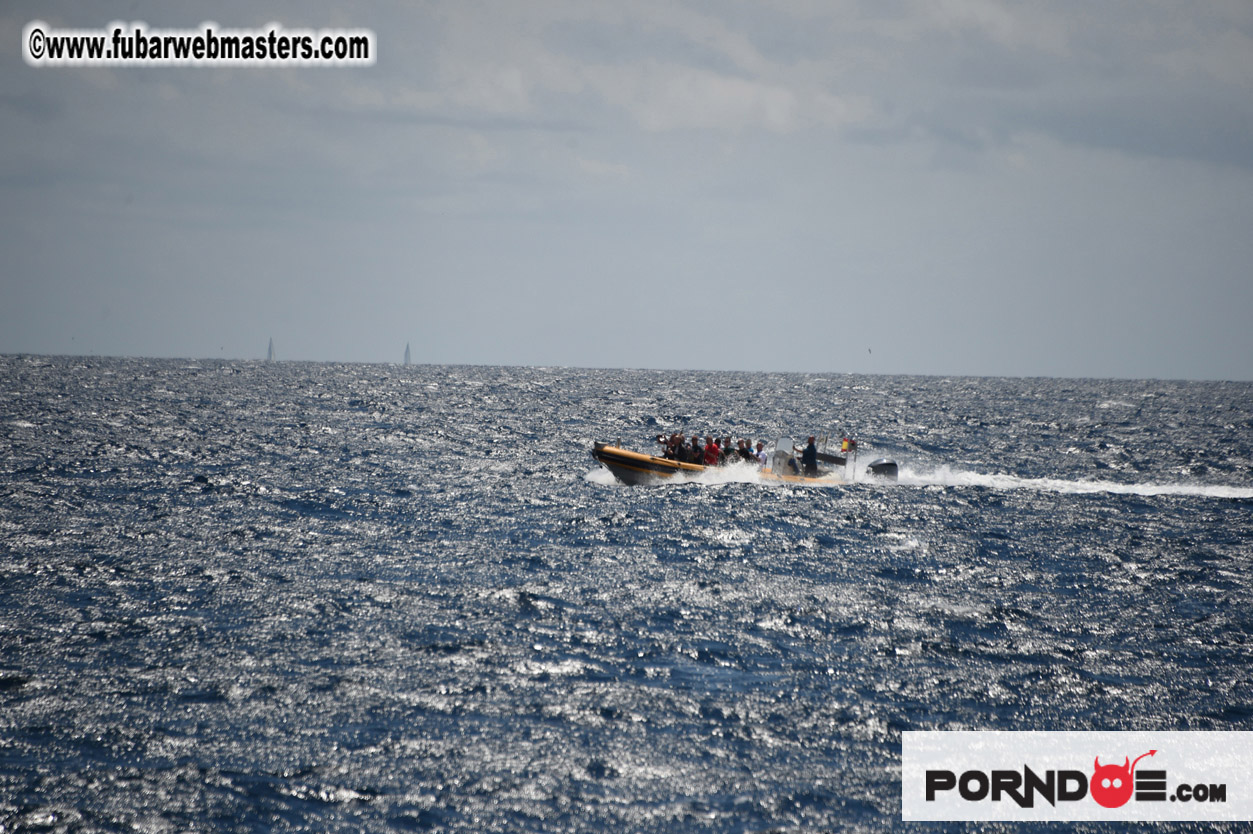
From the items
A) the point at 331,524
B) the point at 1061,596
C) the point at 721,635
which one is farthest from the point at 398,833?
the point at 331,524

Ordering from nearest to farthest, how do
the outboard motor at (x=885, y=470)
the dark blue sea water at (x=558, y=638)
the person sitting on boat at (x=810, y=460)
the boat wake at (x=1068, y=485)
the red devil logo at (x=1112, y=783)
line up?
the dark blue sea water at (x=558, y=638) → the red devil logo at (x=1112, y=783) → the person sitting on boat at (x=810, y=460) → the boat wake at (x=1068, y=485) → the outboard motor at (x=885, y=470)

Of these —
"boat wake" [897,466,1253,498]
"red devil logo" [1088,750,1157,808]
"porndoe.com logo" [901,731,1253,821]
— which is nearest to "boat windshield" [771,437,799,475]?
"boat wake" [897,466,1253,498]

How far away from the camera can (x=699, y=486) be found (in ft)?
112

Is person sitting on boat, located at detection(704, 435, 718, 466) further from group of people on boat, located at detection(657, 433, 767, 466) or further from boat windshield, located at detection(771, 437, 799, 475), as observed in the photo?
boat windshield, located at detection(771, 437, 799, 475)

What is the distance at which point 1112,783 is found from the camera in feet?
37.7

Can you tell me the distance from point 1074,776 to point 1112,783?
15.7 inches

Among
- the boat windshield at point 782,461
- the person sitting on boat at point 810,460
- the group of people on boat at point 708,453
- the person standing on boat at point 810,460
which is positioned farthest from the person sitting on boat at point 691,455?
the person standing on boat at point 810,460

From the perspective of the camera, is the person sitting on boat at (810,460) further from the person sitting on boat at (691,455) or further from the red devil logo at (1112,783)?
the red devil logo at (1112,783)

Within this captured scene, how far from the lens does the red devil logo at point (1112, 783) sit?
36.8 ft

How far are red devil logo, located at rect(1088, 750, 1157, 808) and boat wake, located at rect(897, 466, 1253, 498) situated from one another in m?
25.2

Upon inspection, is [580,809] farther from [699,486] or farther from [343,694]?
[699,486]

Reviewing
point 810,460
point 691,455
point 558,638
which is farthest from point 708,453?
point 558,638

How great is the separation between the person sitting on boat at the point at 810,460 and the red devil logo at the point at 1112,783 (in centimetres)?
2275

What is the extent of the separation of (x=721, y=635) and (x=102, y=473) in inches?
967
